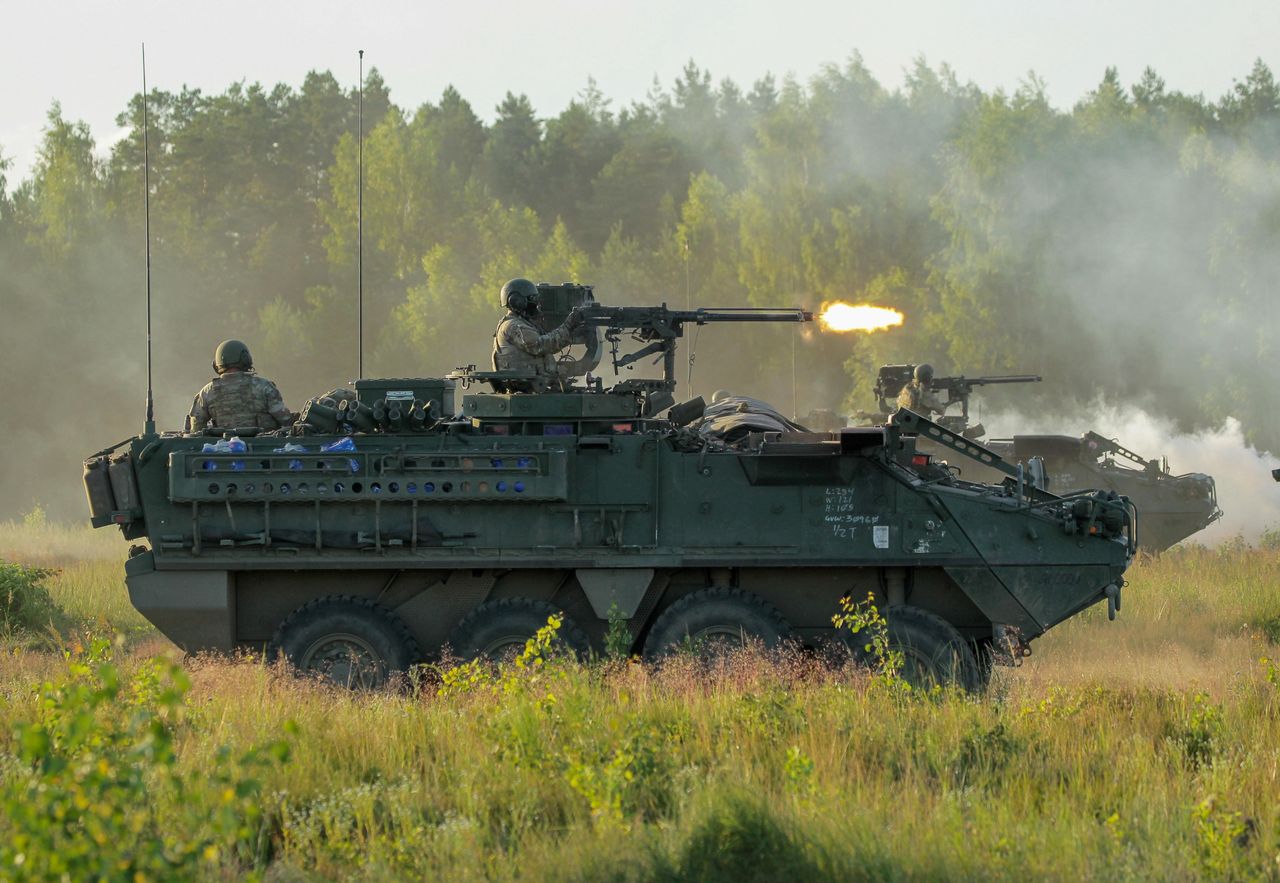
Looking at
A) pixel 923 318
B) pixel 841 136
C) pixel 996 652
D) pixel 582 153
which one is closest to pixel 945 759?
pixel 996 652

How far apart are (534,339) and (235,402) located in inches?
93.1

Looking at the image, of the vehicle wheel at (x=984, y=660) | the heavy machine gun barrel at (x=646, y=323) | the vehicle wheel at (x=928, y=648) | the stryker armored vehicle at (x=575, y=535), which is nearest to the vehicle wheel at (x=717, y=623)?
the stryker armored vehicle at (x=575, y=535)

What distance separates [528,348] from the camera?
1279cm

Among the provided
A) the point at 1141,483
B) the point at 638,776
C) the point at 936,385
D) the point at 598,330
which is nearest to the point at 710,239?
the point at 936,385

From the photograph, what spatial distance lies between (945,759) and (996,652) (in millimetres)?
3107

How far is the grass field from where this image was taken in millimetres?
6445

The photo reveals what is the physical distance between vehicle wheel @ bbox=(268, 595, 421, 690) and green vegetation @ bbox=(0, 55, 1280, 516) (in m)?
30.9

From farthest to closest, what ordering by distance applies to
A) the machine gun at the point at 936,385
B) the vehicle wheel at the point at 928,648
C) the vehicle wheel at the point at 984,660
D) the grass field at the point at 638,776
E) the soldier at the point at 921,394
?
1. the machine gun at the point at 936,385
2. the soldier at the point at 921,394
3. the vehicle wheel at the point at 984,660
4. the vehicle wheel at the point at 928,648
5. the grass field at the point at 638,776

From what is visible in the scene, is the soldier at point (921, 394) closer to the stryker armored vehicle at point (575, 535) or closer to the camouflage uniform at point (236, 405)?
the stryker armored vehicle at point (575, 535)

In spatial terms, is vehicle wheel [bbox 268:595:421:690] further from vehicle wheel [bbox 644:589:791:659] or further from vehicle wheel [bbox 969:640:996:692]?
vehicle wheel [bbox 969:640:996:692]

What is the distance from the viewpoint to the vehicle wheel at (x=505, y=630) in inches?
464

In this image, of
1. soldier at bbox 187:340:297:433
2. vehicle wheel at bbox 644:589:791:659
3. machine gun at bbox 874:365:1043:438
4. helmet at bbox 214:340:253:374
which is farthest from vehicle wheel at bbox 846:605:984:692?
machine gun at bbox 874:365:1043:438

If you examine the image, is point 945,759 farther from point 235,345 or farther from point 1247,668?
point 235,345

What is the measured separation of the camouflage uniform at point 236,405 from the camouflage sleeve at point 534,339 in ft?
6.11
